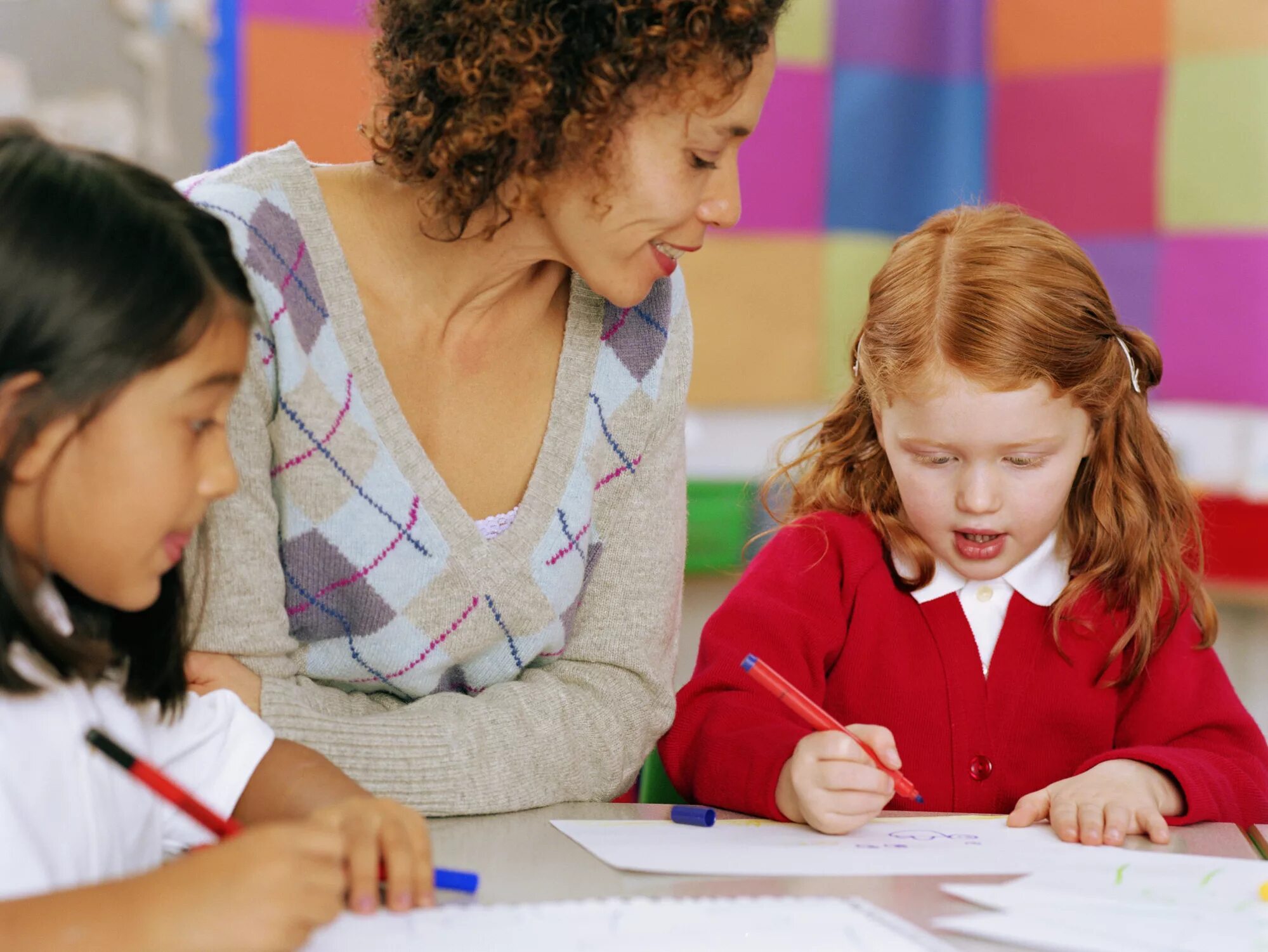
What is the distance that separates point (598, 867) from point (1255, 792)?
595 millimetres

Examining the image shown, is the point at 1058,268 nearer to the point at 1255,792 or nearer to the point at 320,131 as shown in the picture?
the point at 1255,792

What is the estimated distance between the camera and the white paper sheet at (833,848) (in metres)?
0.86

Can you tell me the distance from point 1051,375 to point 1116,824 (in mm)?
425

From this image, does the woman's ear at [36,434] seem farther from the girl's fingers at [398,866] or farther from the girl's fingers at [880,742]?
the girl's fingers at [880,742]

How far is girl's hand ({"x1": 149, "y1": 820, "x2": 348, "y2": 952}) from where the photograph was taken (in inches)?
23.4

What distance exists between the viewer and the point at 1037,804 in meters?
1.02

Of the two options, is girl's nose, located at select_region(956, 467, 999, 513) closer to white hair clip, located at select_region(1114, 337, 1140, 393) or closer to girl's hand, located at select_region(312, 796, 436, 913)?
white hair clip, located at select_region(1114, 337, 1140, 393)

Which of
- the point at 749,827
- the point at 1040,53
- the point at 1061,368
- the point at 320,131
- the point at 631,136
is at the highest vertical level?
the point at 1040,53

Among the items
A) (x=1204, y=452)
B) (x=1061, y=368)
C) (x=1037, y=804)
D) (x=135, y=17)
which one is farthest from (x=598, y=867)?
(x=1204, y=452)

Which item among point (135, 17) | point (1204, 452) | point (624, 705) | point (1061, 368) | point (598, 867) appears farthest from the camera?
point (1204, 452)

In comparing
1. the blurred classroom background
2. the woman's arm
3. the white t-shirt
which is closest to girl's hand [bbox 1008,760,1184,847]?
the woman's arm

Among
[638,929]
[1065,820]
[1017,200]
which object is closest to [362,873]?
[638,929]

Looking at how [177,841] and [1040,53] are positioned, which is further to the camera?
[1040,53]

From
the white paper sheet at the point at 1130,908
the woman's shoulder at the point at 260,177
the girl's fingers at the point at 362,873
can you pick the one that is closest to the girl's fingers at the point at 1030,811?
the white paper sheet at the point at 1130,908
